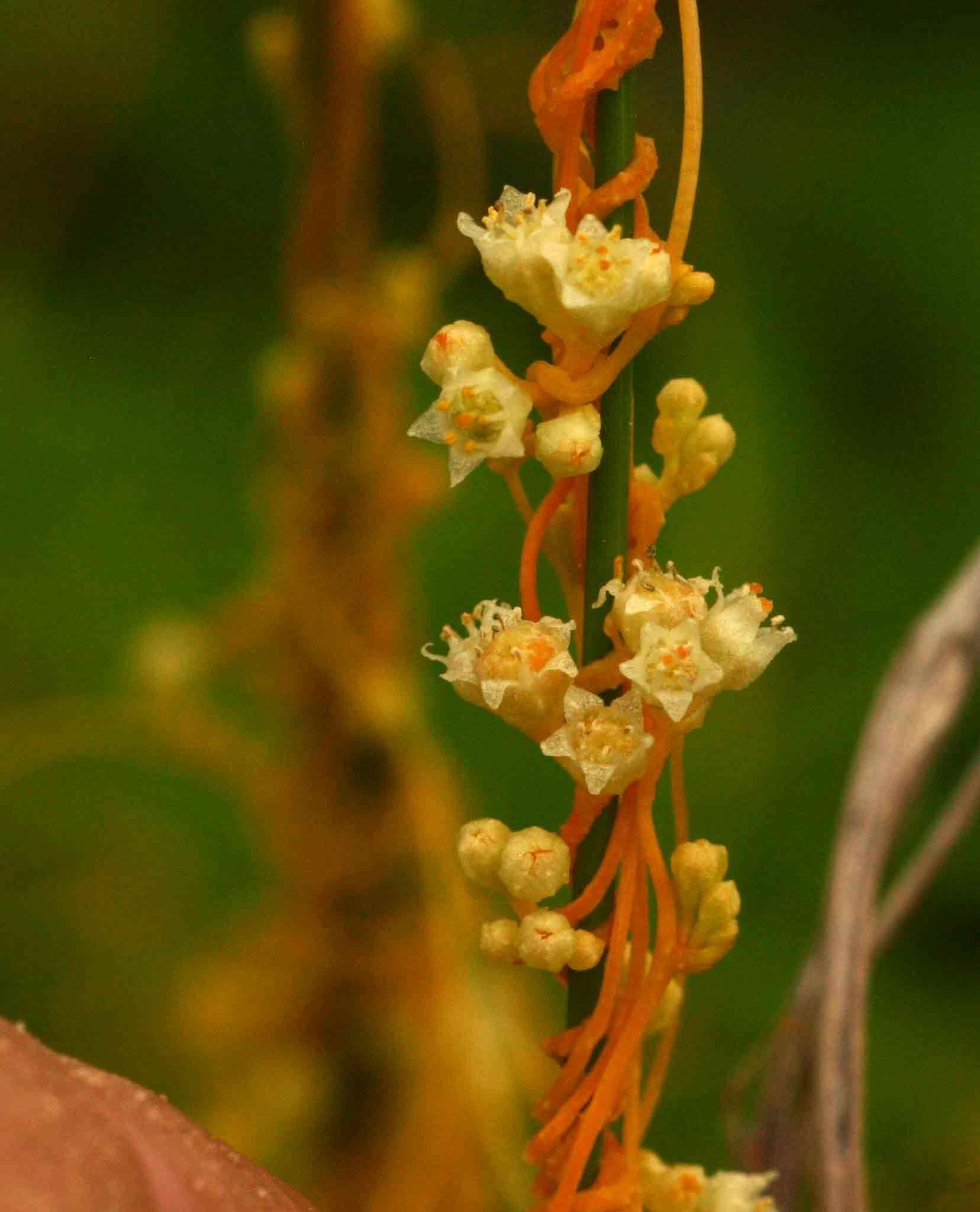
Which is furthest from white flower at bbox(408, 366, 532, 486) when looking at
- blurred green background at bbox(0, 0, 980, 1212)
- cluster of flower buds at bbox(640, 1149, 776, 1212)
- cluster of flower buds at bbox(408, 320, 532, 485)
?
blurred green background at bbox(0, 0, 980, 1212)

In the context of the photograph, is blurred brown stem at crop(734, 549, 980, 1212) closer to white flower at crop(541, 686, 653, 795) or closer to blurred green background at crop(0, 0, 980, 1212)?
white flower at crop(541, 686, 653, 795)

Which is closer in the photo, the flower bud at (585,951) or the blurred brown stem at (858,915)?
the flower bud at (585,951)

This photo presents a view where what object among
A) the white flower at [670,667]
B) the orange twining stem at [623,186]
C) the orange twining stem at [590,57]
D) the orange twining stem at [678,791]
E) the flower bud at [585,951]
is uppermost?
the orange twining stem at [590,57]

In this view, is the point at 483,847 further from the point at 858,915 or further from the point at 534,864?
the point at 858,915

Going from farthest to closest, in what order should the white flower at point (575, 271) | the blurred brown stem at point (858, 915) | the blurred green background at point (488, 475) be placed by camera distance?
the blurred green background at point (488, 475)
the blurred brown stem at point (858, 915)
the white flower at point (575, 271)

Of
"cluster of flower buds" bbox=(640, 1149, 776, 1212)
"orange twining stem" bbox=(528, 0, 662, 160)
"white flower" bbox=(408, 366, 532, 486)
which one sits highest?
"orange twining stem" bbox=(528, 0, 662, 160)

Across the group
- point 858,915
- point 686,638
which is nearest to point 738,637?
point 686,638

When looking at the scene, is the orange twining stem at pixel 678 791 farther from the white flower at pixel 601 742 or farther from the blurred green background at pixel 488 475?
the blurred green background at pixel 488 475

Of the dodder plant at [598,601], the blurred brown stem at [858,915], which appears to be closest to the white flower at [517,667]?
the dodder plant at [598,601]

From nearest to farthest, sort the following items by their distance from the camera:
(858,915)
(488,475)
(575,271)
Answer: (575,271), (858,915), (488,475)
